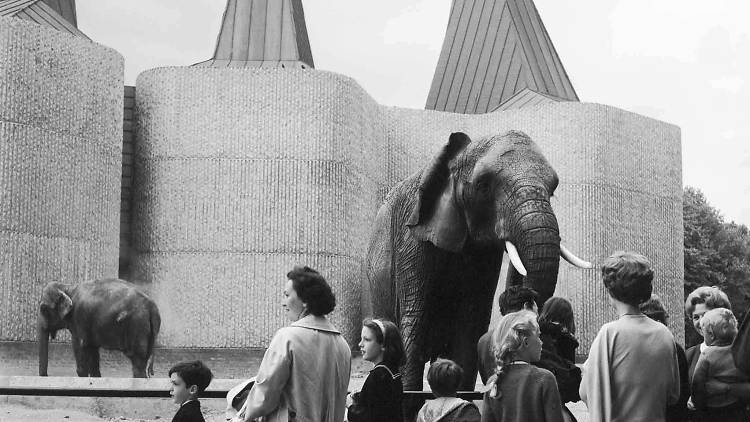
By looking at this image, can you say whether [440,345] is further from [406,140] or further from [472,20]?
[472,20]

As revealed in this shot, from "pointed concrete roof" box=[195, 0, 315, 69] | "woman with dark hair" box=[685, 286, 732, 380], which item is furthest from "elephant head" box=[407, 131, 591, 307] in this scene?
"pointed concrete roof" box=[195, 0, 315, 69]

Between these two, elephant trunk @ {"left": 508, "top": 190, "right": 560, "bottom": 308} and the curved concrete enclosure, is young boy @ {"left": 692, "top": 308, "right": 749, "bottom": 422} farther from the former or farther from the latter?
the curved concrete enclosure

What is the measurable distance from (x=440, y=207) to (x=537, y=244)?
1.08m

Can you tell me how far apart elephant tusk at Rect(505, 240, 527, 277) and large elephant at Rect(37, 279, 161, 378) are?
795 cm

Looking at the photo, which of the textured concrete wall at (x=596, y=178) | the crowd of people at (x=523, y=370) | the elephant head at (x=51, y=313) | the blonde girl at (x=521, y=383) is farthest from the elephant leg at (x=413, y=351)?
the textured concrete wall at (x=596, y=178)

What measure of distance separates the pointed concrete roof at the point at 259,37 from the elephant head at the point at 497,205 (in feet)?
53.2

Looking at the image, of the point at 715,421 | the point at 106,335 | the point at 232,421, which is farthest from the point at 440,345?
the point at 106,335

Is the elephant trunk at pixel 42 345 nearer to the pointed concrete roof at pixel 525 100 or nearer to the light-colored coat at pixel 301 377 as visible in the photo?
the light-colored coat at pixel 301 377

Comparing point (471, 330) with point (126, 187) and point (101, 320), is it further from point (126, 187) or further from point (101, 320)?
point (126, 187)

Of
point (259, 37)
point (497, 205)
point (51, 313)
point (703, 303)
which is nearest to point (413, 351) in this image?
point (497, 205)

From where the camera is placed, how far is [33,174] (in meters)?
18.7

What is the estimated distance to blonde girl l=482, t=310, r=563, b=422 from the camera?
4863 millimetres

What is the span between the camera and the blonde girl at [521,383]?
486 cm

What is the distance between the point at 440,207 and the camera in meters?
8.06
